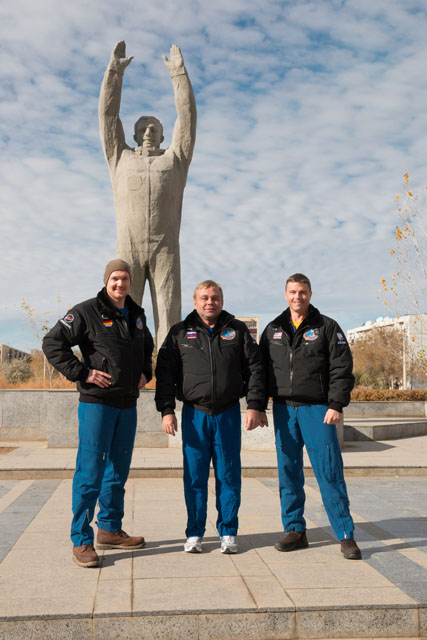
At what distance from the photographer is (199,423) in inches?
162

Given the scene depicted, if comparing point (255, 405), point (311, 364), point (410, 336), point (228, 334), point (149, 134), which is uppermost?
point (149, 134)

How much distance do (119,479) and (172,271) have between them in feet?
18.9

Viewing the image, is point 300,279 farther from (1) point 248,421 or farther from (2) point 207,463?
(2) point 207,463

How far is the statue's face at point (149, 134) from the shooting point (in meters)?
9.69

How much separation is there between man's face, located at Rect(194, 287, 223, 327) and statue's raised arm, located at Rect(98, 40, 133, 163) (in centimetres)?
595

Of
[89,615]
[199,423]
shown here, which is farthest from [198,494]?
[89,615]

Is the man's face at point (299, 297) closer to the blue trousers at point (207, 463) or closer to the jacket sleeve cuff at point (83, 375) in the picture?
the blue trousers at point (207, 463)

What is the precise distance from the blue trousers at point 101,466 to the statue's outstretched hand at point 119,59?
6616 millimetres

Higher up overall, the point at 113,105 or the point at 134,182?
the point at 113,105

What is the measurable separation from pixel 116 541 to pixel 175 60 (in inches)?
292

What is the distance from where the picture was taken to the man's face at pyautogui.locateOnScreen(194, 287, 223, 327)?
425 cm

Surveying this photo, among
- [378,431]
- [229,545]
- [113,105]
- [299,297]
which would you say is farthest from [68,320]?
[378,431]

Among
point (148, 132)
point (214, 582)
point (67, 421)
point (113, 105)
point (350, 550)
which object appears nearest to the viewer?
point (214, 582)

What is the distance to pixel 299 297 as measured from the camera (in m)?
4.29
